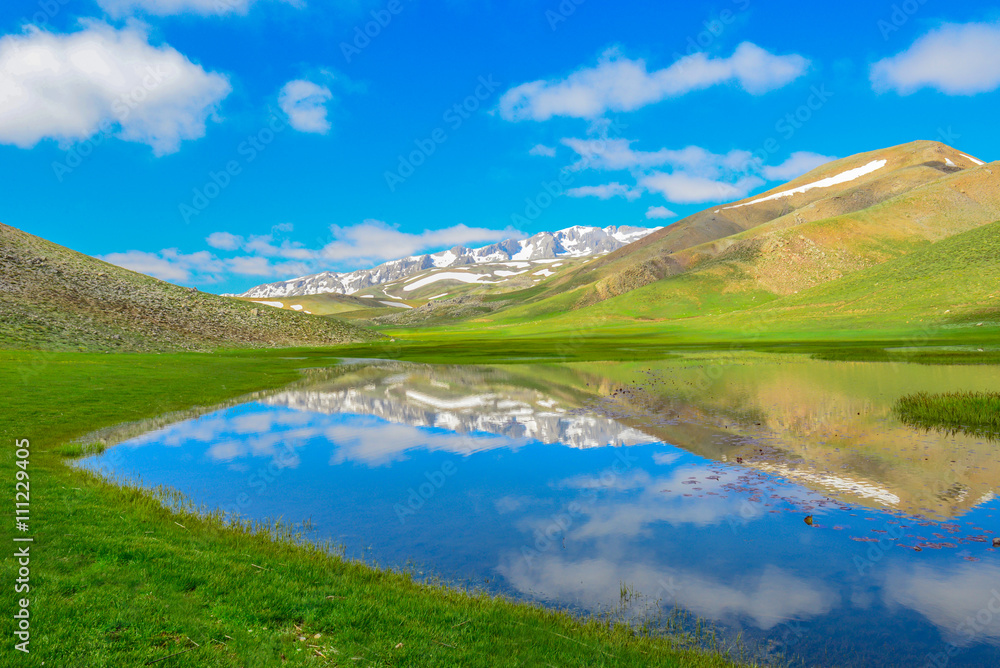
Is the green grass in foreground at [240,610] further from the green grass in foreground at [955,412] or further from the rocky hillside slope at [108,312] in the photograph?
the rocky hillside slope at [108,312]

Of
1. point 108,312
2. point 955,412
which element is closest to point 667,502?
point 955,412

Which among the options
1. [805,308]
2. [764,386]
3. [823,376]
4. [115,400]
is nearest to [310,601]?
[115,400]

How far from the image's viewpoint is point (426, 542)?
1462 centimetres

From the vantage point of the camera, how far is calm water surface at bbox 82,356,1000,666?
11.2 metres

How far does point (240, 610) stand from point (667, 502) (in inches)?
540

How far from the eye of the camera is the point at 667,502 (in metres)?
18.0

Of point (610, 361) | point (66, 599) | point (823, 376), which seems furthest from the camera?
point (610, 361)

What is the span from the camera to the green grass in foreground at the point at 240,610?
26.1 feet

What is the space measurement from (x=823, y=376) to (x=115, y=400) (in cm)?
6200

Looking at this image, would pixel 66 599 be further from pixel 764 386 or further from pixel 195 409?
pixel 764 386

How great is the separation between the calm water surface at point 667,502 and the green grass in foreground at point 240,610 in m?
1.86

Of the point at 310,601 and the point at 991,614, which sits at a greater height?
the point at 310,601

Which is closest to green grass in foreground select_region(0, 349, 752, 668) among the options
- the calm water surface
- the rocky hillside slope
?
the calm water surface

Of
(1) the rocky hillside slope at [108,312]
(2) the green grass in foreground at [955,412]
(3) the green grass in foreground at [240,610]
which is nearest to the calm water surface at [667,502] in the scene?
(2) the green grass in foreground at [955,412]
